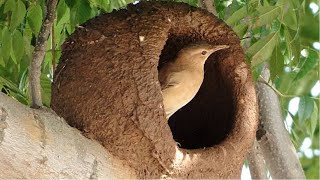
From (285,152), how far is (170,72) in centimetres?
90

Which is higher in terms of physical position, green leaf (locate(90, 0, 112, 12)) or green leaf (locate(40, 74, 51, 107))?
green leaf (locate(90, 0, 112, 12))

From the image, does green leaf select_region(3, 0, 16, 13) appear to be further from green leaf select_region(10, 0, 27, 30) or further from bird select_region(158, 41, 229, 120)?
bird select_region(158, 41, 229, 120)

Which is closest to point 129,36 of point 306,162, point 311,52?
point 311,52

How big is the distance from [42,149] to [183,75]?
1379 mm

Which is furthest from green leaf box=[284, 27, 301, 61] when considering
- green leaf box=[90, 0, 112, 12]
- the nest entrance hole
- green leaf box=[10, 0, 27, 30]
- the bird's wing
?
green leaf box=[10, 0, 27, 30]

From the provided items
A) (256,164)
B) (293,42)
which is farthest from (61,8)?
(256,164)

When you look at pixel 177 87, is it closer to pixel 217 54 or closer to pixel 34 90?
pixel 217 54

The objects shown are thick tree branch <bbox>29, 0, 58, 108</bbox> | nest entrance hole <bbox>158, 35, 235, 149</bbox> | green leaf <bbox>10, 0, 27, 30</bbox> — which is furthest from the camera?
nest entrance hole <bbox>158, 35, 235, 149</bbox>

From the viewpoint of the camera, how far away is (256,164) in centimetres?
451

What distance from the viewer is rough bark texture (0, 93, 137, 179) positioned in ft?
8.68

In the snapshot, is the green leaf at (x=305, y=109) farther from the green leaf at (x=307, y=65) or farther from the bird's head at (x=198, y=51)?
the bird's head at (x=198, y=51)

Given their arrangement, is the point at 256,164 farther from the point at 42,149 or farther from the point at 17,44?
the point at 42,149

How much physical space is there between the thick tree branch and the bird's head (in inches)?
35.9

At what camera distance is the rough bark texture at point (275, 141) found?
4422 millimetres
